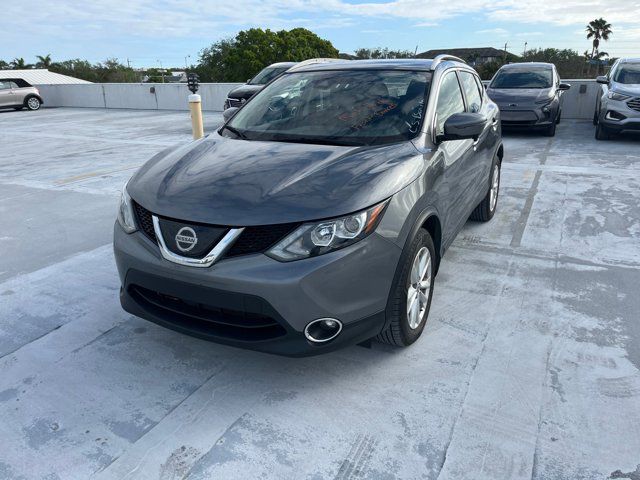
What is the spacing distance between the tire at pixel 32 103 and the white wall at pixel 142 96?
1.78 meters

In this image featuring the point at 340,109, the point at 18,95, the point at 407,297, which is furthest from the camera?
the point at 18,95

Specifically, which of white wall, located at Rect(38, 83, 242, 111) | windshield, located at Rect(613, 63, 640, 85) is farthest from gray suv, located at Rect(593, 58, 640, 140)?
white wall, located at Rect(38, 83, 242, 111)

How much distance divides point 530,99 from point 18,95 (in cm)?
1998

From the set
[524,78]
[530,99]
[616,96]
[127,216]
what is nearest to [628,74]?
[616,96]

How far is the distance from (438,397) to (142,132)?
1261 cm

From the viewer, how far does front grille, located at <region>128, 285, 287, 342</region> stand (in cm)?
245

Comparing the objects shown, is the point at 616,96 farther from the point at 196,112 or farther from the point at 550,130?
the point at 196,112

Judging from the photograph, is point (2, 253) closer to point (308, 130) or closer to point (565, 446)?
point (308, 130)

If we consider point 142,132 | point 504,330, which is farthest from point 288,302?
point 142,132

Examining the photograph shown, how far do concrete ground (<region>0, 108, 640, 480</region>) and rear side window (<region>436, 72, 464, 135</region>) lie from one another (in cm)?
123

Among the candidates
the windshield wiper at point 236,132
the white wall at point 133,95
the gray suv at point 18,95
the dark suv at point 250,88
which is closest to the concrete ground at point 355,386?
the windshield wiper at point 236,132

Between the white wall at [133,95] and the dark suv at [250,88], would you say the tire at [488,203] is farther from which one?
the white wall at [133,95]

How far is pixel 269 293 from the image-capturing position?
2334mm

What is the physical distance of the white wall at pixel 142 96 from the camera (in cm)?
1495
